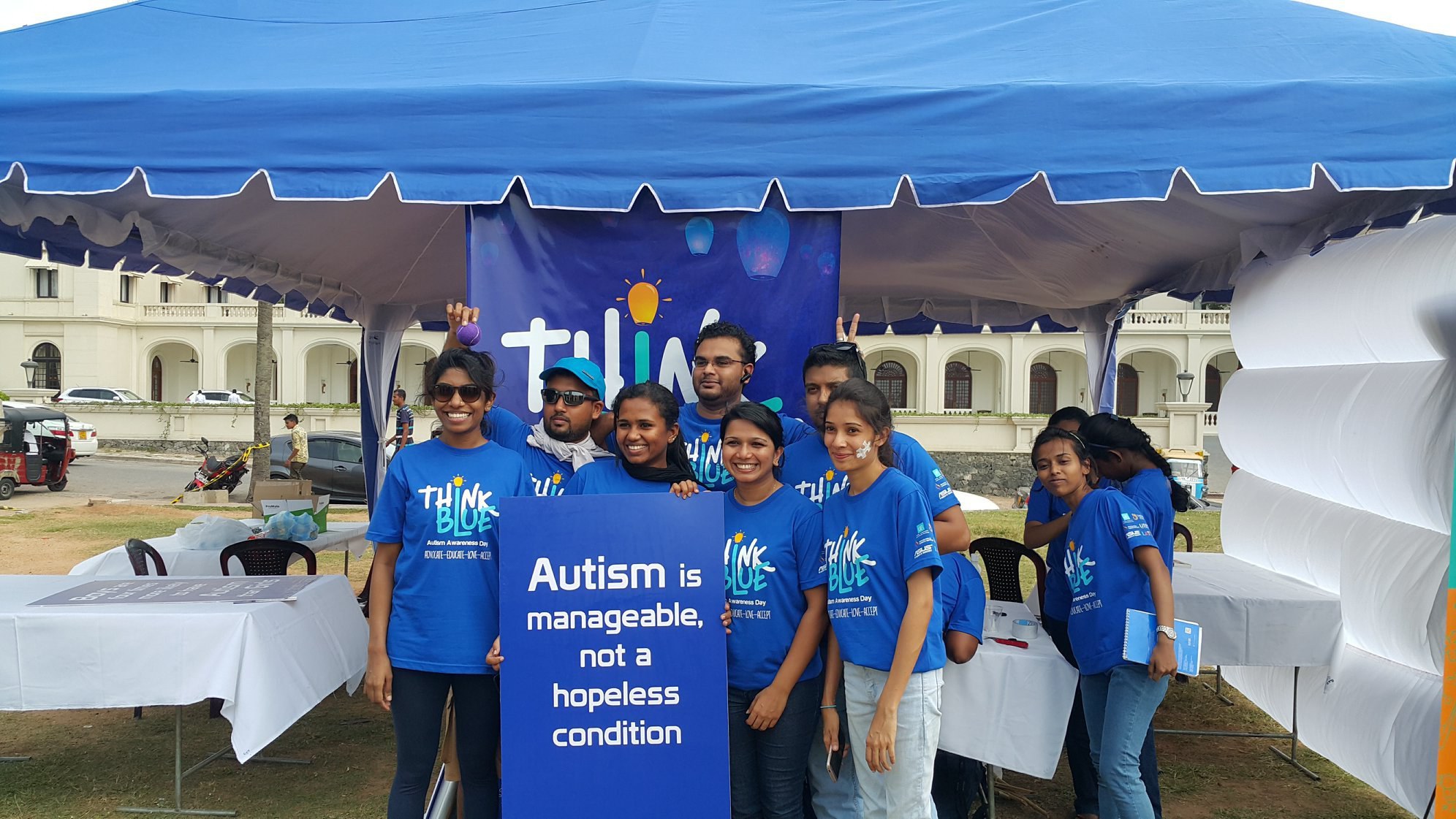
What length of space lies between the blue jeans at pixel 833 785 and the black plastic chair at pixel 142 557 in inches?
143

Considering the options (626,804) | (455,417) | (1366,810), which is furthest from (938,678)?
(1366,810)

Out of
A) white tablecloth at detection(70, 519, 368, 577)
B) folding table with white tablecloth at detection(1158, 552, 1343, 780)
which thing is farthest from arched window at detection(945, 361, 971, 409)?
folding table with white tablecloth at detection(1158, 552, 1343, 780)

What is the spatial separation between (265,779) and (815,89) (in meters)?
3.69

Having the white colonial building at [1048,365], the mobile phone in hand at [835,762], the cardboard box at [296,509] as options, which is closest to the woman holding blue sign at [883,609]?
the mobile phone in hand at [835,762]

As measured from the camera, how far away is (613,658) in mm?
2734

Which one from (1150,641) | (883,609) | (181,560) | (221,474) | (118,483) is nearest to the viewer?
(883,609)

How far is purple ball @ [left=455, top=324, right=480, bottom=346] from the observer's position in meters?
3.25

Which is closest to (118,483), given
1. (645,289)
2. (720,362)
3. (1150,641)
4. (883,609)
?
Answer: (645,289)

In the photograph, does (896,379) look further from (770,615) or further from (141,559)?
(770,615)

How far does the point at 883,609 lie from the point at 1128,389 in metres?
41.1

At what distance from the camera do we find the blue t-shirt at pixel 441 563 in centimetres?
276

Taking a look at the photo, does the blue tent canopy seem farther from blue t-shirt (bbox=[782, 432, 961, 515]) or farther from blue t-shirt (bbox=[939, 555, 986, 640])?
blue t-shirt (bbox=[939, 555, 986, 640])

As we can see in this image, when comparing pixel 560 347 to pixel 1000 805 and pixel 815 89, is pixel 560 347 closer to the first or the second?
pixel 815 89

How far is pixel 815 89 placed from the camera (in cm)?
317
